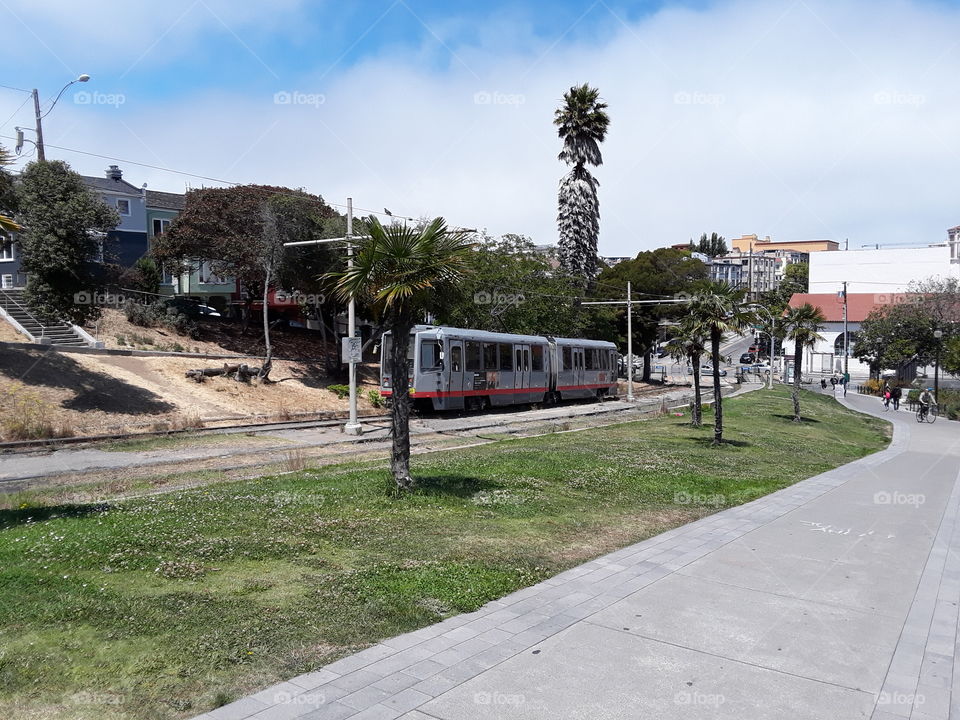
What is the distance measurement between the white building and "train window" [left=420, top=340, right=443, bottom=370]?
285 ft

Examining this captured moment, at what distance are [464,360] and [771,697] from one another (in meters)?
25.2

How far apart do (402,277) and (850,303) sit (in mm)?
96614

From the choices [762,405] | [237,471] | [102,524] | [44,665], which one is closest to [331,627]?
[44,665]

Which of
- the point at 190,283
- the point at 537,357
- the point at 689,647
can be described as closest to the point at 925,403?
the point at 537,357

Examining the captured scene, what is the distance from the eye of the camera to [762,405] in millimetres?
44312

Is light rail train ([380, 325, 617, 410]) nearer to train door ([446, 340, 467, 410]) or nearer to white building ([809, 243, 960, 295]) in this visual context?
train door ([446, 340, 467, 410])

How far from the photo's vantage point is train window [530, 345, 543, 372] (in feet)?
118

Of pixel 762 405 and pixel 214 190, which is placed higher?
pixel 214 190

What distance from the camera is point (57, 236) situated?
26.5m

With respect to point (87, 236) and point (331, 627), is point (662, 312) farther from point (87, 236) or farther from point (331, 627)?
point (331, 627)

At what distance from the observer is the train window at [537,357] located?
3603 cm

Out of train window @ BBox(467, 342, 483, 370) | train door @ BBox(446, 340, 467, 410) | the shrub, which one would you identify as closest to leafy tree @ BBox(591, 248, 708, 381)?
the shrub

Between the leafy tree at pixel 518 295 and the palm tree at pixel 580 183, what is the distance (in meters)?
6.99

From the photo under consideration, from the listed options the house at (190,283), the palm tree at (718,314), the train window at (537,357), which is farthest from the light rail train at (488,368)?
the house at (190,283)
